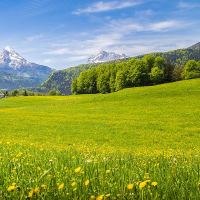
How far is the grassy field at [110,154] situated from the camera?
3.68m

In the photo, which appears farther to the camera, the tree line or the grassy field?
the tree line

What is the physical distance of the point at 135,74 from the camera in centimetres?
10338

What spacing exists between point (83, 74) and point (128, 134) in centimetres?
11692

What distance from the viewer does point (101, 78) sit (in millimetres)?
124625

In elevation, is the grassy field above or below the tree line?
below

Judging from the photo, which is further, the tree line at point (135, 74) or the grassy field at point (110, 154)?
the tree line at point (135, 74)

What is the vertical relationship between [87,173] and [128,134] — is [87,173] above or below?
above

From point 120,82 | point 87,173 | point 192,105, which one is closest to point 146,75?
point 120,82

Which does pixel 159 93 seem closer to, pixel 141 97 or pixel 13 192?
pixel 141 97

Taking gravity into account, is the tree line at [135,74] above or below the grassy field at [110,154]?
above

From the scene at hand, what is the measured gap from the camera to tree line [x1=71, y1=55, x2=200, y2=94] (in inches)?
4126

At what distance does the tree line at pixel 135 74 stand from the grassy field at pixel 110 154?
1491 inches

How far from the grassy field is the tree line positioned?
37880 mm

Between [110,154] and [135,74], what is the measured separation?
98.0m
